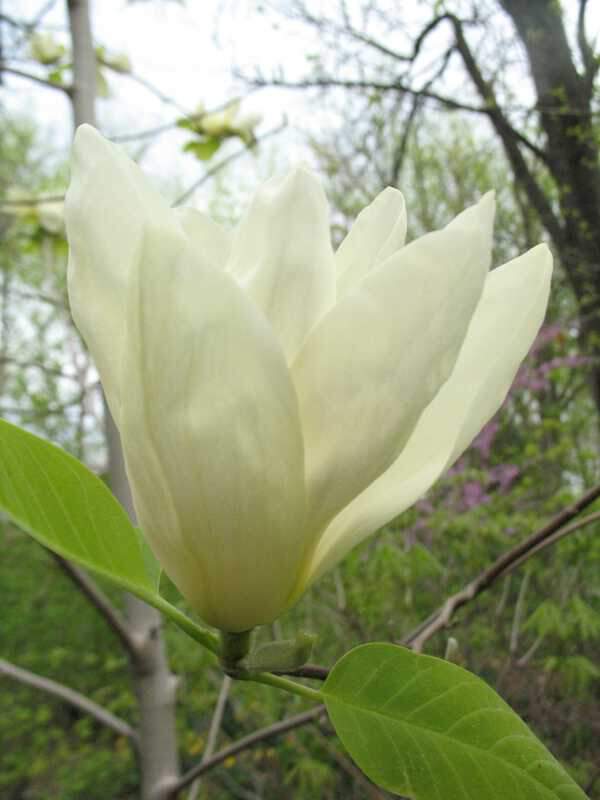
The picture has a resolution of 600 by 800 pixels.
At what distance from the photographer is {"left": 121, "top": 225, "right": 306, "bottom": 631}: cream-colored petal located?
0.70 feet

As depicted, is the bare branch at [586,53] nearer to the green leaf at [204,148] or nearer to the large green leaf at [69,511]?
the green leaf at [204,148]

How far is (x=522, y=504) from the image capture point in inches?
80.6

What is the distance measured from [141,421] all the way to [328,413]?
60mm

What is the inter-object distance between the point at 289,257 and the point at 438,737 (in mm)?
167

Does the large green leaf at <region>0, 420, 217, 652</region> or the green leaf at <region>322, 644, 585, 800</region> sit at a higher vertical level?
the large green leaf at <region>0, 420, 217, 652</region>

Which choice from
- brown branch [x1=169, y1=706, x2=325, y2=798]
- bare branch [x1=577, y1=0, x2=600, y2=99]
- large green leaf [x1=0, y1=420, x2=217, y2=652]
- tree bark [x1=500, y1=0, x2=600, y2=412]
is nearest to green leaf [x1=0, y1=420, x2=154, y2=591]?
large green leaf [x1=0, y1=420, x2=217, y2=652]

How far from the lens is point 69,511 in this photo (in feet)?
0.81

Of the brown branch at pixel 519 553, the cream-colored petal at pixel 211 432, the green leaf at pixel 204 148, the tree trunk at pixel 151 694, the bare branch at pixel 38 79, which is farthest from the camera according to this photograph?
the green leaf at pixel 204 148

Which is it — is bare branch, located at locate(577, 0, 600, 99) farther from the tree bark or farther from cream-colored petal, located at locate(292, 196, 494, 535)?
cream-colored petal, located at locate(292, 196, 494, 535)

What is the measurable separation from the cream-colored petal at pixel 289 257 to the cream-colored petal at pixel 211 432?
0.03m

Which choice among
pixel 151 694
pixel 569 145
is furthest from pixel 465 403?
pixel 569 145

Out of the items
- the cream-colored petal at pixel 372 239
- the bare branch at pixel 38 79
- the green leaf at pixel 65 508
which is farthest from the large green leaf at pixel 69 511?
the bare branch at pixel 38 79

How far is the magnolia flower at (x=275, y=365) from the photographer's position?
22cm

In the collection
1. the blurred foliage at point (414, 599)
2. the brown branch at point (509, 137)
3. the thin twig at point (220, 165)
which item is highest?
the brown branch at point (509, 137)
